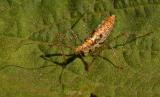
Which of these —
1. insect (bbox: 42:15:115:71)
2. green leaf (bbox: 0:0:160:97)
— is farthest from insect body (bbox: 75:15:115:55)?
green leaf (bbox: 0:0:160:97)

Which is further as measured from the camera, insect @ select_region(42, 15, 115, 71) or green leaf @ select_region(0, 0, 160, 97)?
insect @ select_region(42, 15, 115, 71)

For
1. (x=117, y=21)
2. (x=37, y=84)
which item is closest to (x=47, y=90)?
(x=37, y=84)

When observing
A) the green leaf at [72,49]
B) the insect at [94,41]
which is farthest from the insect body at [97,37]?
the green leaf at [72,49]

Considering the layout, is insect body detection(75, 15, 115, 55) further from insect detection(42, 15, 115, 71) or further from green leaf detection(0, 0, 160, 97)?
green leaf detection(0, 0, 160, 97)

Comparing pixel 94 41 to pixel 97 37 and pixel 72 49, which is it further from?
pixel 72 49

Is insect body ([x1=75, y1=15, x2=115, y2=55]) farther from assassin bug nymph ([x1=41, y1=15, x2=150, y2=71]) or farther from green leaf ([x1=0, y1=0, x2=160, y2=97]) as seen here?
green leaf ([x1=0, y1=0, x2=160, y2=97])

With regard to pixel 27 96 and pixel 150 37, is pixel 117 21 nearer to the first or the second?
pixel 150 37

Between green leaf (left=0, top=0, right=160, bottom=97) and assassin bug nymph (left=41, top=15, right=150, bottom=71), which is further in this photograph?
assassin bug nymph (left=41, top=15, right=150, bottom=71)
